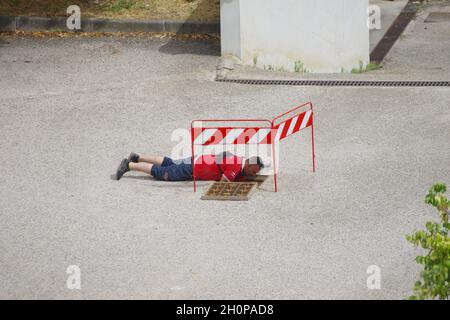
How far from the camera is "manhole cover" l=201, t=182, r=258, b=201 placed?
12.6m

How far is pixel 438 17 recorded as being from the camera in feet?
70.3

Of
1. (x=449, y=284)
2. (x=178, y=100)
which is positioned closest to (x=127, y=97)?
Answer: (x=178, y=100)

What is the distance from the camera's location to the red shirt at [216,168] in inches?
518

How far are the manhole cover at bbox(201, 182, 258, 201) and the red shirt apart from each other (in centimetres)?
14

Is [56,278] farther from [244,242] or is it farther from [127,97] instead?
[127,97]

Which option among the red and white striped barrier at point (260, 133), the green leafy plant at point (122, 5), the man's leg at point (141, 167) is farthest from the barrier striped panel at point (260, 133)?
the green leafy plant at point (122, 5)

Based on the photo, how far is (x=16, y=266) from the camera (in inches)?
425

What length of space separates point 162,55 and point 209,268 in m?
8.66

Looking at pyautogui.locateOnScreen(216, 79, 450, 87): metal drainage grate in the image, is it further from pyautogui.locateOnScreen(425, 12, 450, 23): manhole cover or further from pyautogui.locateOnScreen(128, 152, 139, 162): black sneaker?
pyautogui.locateOnScreen(425, 12, 450, 23): manhole cover

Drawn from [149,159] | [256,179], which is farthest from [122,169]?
[256,179]

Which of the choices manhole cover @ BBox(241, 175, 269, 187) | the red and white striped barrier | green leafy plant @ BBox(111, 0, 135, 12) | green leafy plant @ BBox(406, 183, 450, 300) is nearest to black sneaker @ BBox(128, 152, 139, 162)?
the red and white striped barrier

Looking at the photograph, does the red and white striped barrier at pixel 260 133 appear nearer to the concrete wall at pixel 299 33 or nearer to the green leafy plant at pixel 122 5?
the concrete wall at pixel 299 33

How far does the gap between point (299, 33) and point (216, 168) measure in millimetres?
5026

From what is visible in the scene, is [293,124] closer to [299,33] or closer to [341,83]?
[341,83]
